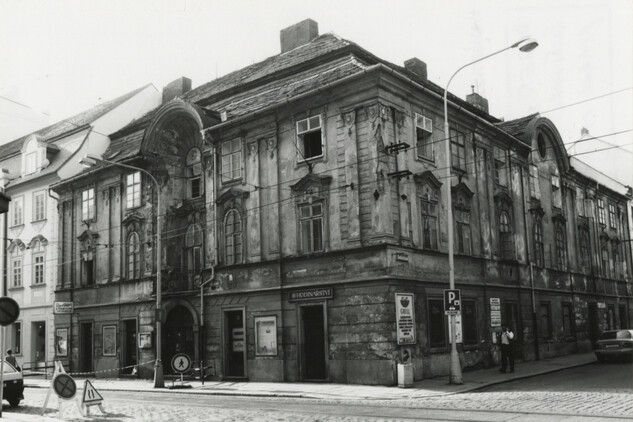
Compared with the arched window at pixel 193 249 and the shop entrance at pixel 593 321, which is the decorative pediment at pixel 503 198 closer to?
the shop entrance at pixel 593 321

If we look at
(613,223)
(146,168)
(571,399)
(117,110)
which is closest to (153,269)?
(146,168)

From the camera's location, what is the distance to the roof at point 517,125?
33.8 metres

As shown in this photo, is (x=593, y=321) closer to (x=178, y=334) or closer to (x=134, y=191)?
(x=178, y=334)

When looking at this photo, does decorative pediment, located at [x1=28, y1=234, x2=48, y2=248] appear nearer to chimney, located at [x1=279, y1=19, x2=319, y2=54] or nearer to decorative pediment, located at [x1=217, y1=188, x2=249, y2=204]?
decorative pediment, located at [x1=217, y1=188, x2=249, y2=204]

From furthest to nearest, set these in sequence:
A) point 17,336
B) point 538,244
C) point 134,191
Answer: point 17,336
point 538,244
point 134,191

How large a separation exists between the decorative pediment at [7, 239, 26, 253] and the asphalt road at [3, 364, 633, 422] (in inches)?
750

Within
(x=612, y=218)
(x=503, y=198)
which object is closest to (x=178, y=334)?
(x=503, y=198)

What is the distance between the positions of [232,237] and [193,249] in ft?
10.6

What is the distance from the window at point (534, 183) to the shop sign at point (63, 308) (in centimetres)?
2384

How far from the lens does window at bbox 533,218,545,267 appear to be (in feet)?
109

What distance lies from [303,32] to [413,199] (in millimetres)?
10739

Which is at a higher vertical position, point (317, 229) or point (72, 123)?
point (72, 123)

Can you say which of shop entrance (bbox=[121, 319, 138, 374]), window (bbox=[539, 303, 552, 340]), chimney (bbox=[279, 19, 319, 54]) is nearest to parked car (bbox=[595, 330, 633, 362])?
window (bbox=[539, 303, 552, 340])

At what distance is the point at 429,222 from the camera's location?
25375mm
